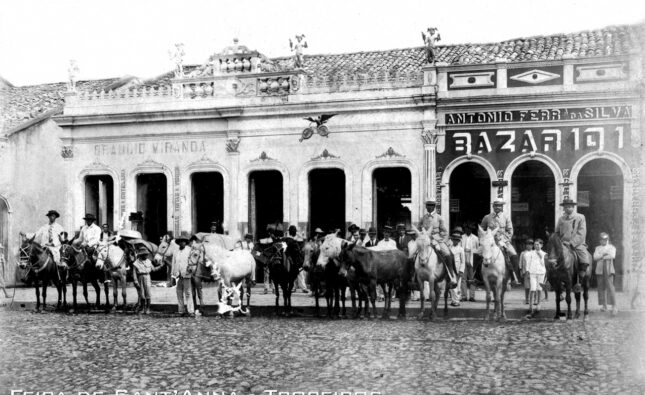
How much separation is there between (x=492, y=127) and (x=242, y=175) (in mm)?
6504

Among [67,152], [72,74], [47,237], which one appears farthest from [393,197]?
[72,74]

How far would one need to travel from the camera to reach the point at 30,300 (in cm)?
1612

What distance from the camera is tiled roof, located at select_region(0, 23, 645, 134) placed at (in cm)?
1867

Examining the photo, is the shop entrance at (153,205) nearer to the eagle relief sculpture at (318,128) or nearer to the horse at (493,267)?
the eagle relief sculpture at (318,128)

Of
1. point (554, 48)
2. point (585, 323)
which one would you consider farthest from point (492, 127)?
point (585, 323)

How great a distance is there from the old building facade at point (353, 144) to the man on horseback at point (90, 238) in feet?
16.1

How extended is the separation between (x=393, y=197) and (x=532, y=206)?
11.5 ft

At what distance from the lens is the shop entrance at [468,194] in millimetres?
17688

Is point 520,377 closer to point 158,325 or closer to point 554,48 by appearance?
point 158,325

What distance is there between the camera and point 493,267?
39.6ft

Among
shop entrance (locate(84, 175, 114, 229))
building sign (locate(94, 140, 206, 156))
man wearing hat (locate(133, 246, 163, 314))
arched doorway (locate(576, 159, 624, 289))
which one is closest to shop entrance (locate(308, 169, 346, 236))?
building sign (locate(94, 140, 206, 156))

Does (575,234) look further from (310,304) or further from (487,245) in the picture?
(310,304)

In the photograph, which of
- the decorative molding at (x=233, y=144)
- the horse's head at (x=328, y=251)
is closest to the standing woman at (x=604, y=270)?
the horse's head at (x=328, y=251)

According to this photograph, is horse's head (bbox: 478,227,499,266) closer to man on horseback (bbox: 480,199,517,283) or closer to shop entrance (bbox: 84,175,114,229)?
man on horseback (bbox: 480,199,517,283)
